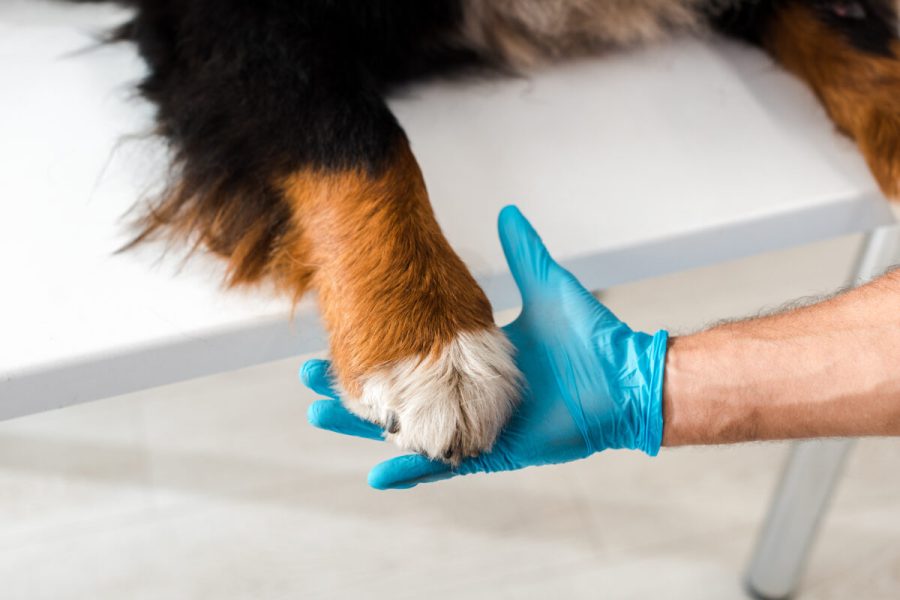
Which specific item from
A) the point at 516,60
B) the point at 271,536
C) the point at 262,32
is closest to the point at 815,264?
the point at 516,60

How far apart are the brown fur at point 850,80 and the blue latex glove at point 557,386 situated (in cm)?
36

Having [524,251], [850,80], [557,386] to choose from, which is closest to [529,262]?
[524,251]

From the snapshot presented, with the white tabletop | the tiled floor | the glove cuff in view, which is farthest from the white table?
the tiled floor

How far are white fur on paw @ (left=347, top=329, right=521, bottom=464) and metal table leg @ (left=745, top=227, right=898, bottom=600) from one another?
1.72 ft

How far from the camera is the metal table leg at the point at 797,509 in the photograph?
1209 millimetres

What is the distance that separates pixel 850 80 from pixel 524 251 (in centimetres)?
48

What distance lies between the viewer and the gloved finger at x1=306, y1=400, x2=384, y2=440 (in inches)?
34.1

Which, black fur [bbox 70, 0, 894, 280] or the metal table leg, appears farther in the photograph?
the metal table leg

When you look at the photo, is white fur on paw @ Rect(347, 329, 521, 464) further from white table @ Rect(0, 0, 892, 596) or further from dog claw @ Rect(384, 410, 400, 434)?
white table @ Rect(0, 0, 892, 596)

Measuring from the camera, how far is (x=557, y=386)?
90 centimetres

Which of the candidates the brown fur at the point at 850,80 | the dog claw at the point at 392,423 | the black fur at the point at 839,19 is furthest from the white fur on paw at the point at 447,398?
the black fur at the point at 839,19

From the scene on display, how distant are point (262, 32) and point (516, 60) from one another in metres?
0.32

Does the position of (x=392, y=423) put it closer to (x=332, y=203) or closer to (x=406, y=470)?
(x=406, y=470)

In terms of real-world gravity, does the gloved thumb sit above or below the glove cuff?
above
